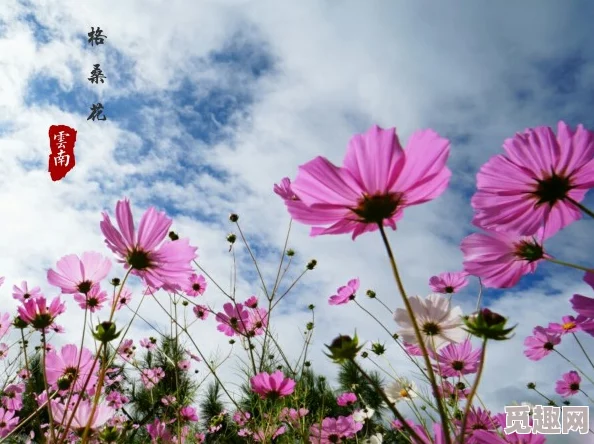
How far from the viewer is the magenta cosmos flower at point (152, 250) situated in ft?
2.27

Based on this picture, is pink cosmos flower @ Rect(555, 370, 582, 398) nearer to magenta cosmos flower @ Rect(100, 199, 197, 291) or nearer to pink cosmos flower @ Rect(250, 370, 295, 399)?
pink cosmos flower @ Rect(250, 370, 295, 399)

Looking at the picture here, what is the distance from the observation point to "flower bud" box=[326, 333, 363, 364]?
1.12ft

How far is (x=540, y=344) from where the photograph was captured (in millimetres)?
1818

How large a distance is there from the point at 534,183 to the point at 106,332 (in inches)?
20.7

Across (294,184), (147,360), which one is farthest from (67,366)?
(147,360)

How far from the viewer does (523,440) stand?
0.84m

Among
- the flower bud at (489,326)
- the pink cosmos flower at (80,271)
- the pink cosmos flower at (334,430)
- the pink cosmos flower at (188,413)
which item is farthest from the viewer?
the pink cosmos flower at (188,413)

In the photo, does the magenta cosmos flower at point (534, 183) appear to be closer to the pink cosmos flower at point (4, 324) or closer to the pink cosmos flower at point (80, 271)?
the pink cosmos flower at point (80, 271)

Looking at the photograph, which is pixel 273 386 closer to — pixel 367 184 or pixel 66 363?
pixel 66 363

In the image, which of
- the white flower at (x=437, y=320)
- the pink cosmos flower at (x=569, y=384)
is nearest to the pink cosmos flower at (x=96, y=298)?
the white flower at (x=437, y=320)

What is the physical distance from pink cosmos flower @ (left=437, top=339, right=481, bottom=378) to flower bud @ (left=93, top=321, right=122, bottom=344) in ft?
2.66

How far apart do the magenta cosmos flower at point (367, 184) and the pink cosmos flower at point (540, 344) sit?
151 cm

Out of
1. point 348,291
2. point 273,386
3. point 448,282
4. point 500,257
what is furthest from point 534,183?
point 348,291

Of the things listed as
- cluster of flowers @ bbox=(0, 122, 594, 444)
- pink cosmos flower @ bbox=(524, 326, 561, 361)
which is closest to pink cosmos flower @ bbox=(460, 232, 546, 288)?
cluster of flowers @ bbox=(0, 122, 594, 444)
